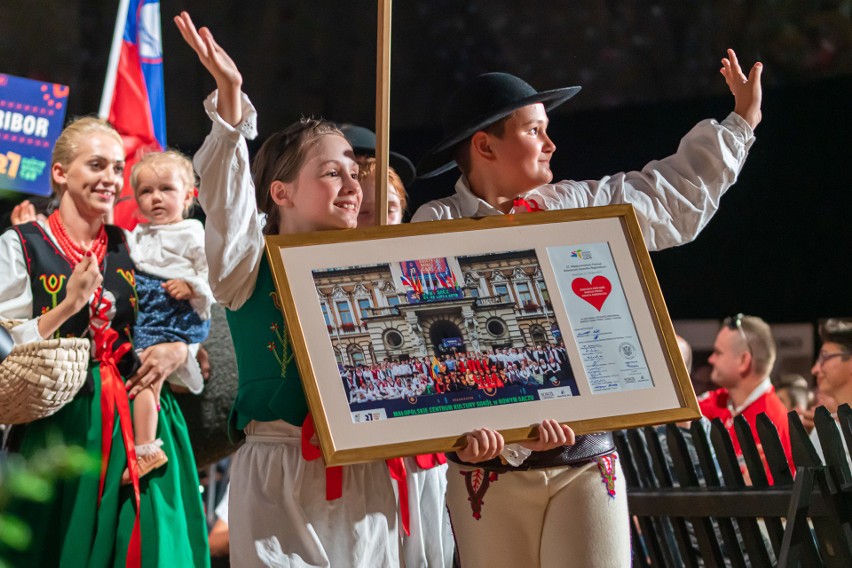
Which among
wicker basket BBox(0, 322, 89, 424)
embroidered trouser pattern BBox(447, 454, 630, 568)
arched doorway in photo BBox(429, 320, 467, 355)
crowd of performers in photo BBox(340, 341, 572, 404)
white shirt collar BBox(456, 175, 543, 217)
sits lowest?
embroidered trouser pattern BBox(447, 454, 630, 568)

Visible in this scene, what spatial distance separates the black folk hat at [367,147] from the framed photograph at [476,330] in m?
0.65

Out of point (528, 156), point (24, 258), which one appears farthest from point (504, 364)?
point (24, 258)

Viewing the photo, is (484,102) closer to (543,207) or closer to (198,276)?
(543,207)

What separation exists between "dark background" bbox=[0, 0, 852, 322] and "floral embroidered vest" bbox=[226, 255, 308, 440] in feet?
14.1

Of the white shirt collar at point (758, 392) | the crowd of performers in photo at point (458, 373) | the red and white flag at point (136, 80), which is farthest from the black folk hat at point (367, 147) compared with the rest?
the white shirt collar at point (758, 392)

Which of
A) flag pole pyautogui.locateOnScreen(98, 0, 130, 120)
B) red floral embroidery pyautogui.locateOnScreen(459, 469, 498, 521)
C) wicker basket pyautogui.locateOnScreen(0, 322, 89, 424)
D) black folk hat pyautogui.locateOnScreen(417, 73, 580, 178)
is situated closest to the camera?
red floral embroidery pyautogui.locateOnScreen(459, 469, 498, 521)

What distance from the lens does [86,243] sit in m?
3.39

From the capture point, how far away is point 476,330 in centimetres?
226

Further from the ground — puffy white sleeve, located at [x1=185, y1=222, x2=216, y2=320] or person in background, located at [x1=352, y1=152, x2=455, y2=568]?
puffy white sleeve, located at [x1=185, y1=222, x2=216, y2=320]

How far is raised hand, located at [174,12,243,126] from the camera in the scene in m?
2.21

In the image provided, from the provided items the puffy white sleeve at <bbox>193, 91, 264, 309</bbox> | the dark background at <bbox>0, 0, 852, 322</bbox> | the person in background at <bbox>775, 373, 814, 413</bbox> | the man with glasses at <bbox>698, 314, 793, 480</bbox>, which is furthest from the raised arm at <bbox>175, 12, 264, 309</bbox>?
the dark background at <bbox>0, 0, 852, 322</bbox>

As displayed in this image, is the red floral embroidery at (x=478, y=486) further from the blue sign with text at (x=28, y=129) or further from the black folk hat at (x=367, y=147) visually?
the blue sign with text at (x=28, y=129)

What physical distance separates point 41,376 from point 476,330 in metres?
1.23

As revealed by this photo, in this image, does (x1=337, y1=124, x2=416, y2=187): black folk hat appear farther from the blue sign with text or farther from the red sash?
the blue sign with text
